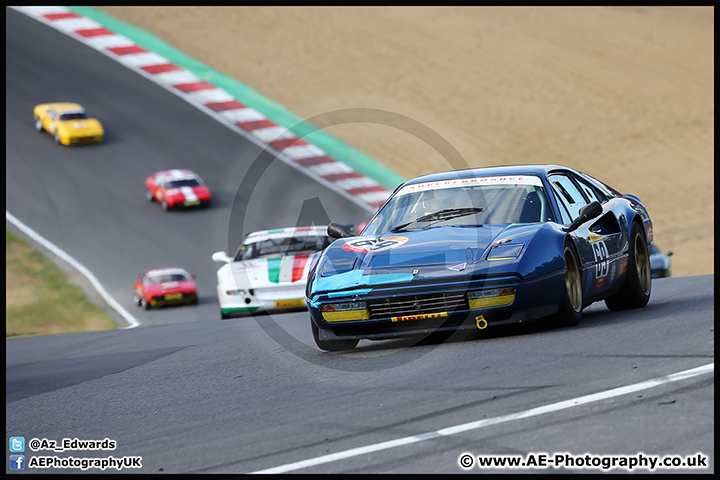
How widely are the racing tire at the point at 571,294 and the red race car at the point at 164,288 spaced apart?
1354cm

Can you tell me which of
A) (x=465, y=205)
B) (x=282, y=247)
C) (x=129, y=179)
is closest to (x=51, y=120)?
(x=129, y=179)

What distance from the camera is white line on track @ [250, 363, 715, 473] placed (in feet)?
13.8

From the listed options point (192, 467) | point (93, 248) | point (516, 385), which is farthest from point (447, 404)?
point (93, 248)

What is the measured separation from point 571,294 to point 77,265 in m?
17.2

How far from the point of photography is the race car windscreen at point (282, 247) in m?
14.2

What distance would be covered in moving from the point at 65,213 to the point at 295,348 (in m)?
18.7

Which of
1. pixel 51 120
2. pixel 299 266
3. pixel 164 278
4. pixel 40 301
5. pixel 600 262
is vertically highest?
pixel 51 120

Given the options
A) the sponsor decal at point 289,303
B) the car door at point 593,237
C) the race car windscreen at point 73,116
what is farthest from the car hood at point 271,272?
the race car windscreen at point 73,116

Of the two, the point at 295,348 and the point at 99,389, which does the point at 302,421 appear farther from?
the point at 295,348

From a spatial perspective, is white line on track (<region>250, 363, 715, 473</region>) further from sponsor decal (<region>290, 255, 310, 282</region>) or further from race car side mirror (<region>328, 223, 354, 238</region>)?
sponsor decal (<region>290, 255, 310, 282</region>)

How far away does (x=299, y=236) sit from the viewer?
14.5 meters

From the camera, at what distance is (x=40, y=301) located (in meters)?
20.4

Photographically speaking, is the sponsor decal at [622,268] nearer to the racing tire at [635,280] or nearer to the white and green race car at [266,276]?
the racing tire at [635,280]

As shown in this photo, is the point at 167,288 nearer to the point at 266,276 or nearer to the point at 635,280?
the point at 266,276
